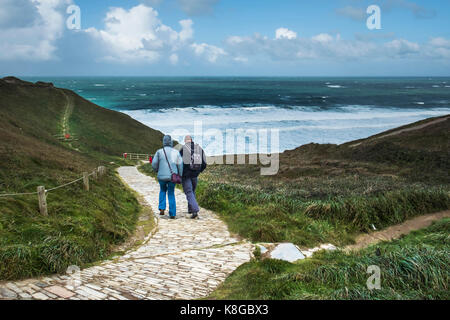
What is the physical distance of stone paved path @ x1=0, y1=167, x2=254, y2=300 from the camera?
4.02m

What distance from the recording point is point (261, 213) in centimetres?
845

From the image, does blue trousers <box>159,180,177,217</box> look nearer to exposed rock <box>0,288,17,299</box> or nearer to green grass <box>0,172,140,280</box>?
green grass <box>0,172,140,280</box>

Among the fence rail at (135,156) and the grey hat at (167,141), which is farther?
the fence rail at (135,156)

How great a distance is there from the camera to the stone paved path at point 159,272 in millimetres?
4016

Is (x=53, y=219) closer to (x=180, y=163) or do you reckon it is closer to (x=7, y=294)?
(x=7, y=294)

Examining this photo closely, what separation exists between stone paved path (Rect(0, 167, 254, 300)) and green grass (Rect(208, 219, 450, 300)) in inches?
17.3

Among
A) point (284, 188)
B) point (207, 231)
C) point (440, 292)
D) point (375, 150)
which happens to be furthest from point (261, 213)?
point (375, 150)

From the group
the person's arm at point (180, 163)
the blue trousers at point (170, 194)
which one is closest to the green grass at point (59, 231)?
the blue trousers at point (170, 194)

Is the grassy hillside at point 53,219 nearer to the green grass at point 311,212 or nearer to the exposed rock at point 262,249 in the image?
the green grass at point 311,212

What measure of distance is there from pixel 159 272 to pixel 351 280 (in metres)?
2.45

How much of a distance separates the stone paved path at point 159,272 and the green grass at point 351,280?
1.44 feet

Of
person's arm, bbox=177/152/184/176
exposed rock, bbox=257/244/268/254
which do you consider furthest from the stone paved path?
person's arm, bbox=177/152/184/176

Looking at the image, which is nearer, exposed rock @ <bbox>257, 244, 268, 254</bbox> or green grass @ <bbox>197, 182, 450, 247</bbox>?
exposed rock @ <bbox>257, 244, 268, 254</bbox>
